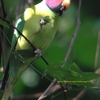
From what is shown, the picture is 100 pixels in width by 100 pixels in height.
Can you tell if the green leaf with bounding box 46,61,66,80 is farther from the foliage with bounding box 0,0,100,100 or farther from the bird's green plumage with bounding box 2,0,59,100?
the foliage with bounding box 0,0,100,100

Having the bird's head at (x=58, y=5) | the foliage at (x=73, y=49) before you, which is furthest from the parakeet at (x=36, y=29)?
the foliage at (x=73, y=49)

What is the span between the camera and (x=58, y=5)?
160cm

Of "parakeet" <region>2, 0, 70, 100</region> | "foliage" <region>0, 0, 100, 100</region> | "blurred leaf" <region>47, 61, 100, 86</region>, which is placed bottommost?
"foliage" <region>0, 0, 100, 100</region>

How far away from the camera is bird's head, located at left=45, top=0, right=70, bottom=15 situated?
158cm

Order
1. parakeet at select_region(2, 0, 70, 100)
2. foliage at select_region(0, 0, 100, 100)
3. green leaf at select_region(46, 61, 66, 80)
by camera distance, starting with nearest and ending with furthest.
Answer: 1. green leaf at select_region(46, 61, 66, 80)
2. parakeet at select_region(2, 0, 70, 100)
3. foliage at select_region(0, 0, 100, 100)

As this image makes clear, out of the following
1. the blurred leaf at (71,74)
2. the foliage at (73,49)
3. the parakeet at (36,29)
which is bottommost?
the foliage at (73,49)

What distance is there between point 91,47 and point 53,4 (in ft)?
1.99

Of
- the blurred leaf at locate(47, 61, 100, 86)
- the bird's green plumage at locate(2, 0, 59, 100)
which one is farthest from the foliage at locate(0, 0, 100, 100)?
the blurred leaf at locate(47, 61, 100, 86)

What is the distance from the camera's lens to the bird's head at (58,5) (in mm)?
1577

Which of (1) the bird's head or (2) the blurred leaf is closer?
(2) the blurred leaf

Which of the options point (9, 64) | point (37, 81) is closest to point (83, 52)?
point (37, 81)

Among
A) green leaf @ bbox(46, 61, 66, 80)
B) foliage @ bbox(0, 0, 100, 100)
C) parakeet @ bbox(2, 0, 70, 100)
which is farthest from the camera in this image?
foliage @ bbox(0, 0, 100, 100)

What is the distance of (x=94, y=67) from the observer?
2.02 m

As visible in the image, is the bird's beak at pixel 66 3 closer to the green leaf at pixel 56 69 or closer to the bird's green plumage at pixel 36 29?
the bird's green plumage at pixel 36 29
